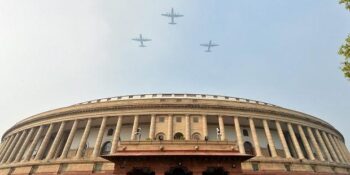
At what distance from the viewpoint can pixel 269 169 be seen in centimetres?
3606

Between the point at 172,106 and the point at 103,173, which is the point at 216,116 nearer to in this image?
the point at 172,106

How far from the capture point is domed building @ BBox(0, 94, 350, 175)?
1487 inches

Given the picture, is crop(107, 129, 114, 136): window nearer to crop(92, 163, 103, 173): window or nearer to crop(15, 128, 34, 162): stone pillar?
crop(92, 163, 103, 173): window

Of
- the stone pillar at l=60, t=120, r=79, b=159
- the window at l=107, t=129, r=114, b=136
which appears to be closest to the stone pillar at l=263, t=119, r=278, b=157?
the window at l=107, t=129, r=114, b=136

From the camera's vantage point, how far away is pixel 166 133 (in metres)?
39.9

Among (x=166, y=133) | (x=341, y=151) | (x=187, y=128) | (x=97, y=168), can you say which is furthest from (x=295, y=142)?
(x=97, y=168)

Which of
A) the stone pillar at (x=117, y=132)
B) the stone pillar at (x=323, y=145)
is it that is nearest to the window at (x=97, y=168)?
the stone pillar at (x=117, y=132)

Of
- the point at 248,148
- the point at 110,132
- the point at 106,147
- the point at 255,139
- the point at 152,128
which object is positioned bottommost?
the point at 106,147

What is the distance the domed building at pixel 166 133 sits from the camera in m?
37.8

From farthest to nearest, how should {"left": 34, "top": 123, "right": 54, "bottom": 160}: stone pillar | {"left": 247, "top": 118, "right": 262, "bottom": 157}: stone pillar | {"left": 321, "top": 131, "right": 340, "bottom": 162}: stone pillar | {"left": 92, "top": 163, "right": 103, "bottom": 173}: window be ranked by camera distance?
1. {"left": 321, "top": 131, "right": 340, "bottom": 162}: stone pillar
2. {"left": 34, "top": 123, "right": 54, "bottom": 160}: stone pillar
3. {"left": 247, "top": 118, "right": 262, "bottom": 157}: stone pillar
4. {"left": 92, "top": 163, "right": 103, "bottom": 173}: window

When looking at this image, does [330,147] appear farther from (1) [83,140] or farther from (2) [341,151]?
(1) [83,140]

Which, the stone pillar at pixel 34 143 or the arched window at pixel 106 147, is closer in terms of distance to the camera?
the arched window at pixel 106 147

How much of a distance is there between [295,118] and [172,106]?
26290mm

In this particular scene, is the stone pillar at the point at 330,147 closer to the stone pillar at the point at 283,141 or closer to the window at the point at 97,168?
the stone pillar at the point at 283,141
